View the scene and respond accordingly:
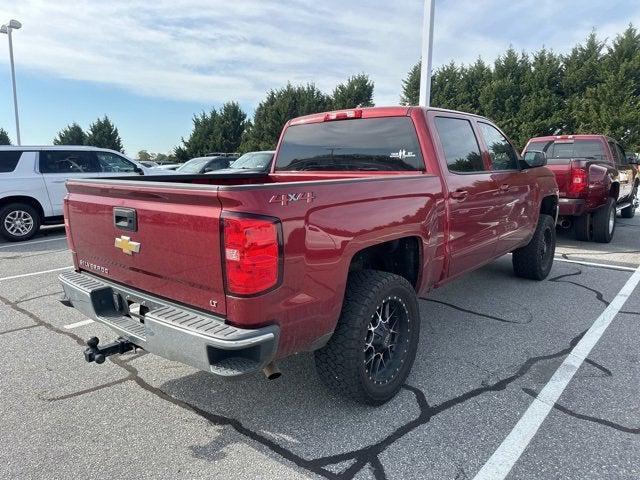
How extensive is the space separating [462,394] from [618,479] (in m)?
0.97

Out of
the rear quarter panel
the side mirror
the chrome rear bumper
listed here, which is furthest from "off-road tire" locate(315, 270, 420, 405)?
the side mirror

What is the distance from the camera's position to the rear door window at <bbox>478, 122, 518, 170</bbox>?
15.0 ft

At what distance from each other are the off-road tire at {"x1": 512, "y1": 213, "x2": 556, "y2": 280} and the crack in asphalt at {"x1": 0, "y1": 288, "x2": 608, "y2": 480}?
73.3 inches

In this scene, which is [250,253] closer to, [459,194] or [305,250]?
[305,250]

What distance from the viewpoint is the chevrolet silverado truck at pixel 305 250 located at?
7.18 ft

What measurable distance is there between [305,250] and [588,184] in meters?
6.77

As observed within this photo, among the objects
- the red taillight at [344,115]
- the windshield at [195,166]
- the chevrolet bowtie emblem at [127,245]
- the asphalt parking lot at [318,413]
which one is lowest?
the asphalt parking lot at [318,413]

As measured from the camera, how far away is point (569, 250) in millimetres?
7766

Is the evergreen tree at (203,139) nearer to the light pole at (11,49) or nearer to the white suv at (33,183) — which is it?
the light pole at (11,49)

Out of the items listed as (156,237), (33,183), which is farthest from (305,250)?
(33,183)

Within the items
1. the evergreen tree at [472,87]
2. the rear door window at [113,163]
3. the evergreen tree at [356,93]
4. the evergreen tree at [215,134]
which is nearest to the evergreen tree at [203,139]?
the evergreen tree at [215,134]

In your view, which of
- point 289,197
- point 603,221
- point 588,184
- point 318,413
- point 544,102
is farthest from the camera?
point 544,102

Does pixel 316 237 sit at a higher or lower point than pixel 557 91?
lower

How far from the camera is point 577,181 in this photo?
7.41 m
